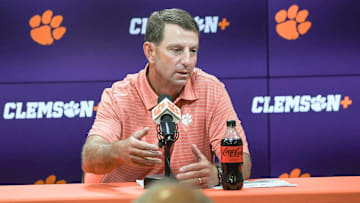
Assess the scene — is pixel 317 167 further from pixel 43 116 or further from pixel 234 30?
pixel 43 116

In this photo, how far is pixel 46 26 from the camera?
2959 millimetres

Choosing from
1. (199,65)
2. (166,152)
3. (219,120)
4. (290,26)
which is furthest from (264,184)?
(290,26)

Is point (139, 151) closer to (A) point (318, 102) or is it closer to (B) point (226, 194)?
(B) point (226, 194)

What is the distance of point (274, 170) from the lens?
3043 millimetres

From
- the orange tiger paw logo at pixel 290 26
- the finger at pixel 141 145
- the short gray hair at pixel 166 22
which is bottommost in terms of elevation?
the finger at pixel 141 145

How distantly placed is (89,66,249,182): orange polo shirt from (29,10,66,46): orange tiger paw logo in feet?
3.60

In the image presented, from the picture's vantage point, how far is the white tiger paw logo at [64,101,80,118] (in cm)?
296

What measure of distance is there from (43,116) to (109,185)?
5.28ft

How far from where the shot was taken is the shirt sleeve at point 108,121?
6.12 feet

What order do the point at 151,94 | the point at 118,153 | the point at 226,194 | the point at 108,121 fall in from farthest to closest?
the point at 151,94 < the point at 108,121 < the point at 118,153 < the point at 226,194

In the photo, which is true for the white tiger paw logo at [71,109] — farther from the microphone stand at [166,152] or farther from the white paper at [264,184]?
the microphone stand at [166,152]

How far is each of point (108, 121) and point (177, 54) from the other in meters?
0.44

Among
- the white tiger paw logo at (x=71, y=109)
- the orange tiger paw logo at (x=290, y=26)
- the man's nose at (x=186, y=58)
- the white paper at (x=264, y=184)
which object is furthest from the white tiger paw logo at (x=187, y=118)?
the orange tiger paw logo at (x=290, y=26)

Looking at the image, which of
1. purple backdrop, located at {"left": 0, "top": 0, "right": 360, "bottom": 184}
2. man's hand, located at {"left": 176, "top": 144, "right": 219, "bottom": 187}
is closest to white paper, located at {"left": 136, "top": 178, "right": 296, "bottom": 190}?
man's hand, located at {"left": 176, "top": 144, "right": 219, "bottom": 187}
